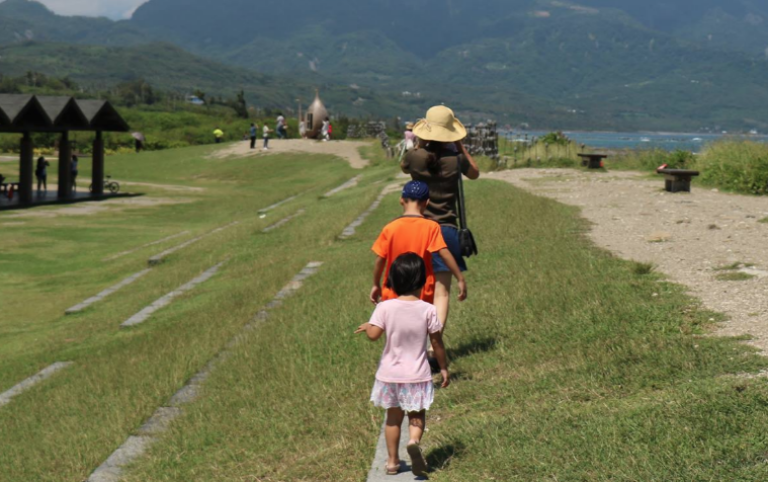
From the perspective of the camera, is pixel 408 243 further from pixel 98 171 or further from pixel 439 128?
pixel 98 171

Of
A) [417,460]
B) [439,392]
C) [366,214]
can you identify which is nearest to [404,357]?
[417,460]

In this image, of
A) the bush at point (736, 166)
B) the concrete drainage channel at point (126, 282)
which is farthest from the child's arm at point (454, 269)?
the bush at point (736, 166)

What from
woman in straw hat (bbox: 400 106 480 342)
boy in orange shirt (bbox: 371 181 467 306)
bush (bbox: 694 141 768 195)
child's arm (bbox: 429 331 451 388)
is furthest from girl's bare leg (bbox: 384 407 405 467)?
bush (bbox: 694 141 768 195)

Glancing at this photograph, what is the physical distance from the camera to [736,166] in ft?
77.9

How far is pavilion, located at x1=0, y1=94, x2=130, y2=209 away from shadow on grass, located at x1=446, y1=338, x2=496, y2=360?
26.4 metres

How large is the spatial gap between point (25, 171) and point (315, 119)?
112ft

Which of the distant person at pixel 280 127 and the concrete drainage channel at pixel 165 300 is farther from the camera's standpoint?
the distant person at pixel 280 127

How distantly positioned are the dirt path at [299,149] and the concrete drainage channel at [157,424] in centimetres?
3762

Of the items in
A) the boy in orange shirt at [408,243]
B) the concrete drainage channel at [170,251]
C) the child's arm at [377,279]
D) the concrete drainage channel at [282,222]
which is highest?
the boy in orange shirt at [408,243]

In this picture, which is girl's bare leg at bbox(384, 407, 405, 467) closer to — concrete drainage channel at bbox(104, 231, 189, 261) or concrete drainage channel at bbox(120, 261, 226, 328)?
concrete drainage channel at bbox(120, 261, 226, 328)

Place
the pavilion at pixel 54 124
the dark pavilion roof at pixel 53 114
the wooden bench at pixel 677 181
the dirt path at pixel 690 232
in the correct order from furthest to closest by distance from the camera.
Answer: the pavilion at pixel 54 124
the dark pavilion roof at pixel 53 114
the wooden bench at pixel 677 181
the dirt path at pixel 690 232

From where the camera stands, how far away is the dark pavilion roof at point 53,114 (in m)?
31.7

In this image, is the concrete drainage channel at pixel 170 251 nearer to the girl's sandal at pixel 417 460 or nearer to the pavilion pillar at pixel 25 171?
the pavilion pillar at pixel 25 171

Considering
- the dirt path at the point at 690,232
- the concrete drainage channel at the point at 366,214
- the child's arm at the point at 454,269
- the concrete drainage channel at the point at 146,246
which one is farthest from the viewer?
the concrete drainage channel at the point at 146,246
